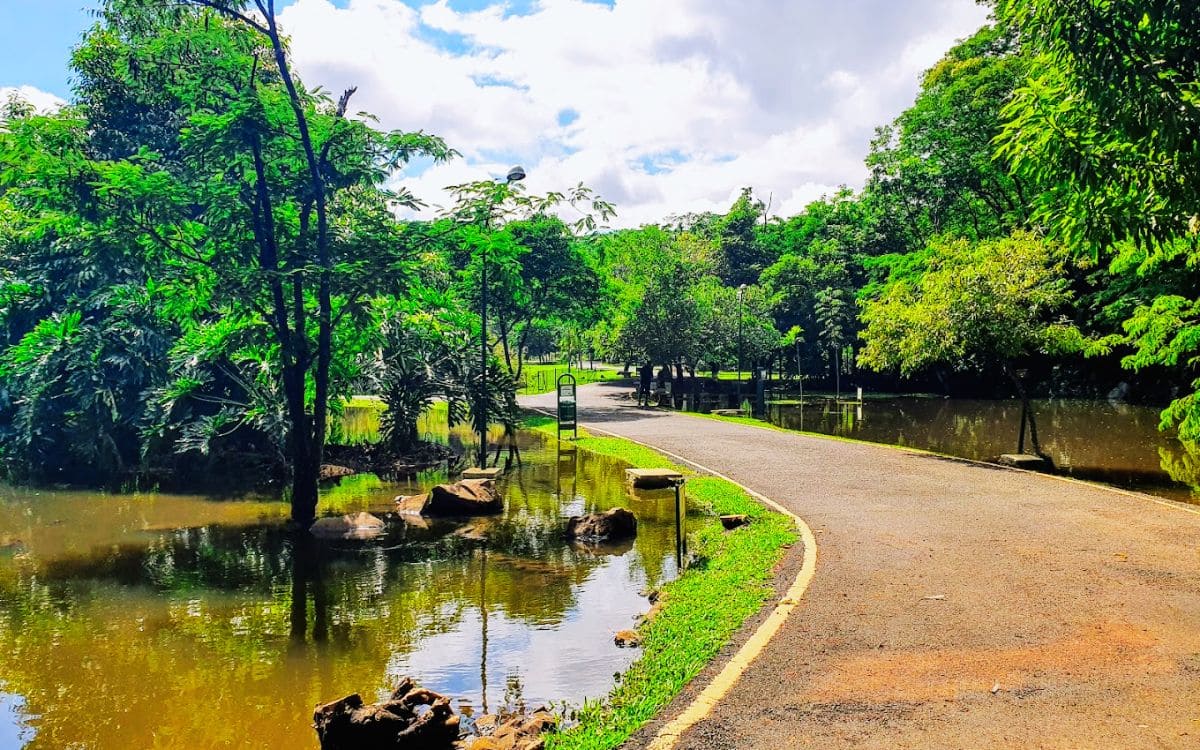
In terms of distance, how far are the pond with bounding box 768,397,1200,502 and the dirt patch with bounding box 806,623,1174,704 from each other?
1032 centimetres

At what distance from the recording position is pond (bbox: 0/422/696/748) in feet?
22.1

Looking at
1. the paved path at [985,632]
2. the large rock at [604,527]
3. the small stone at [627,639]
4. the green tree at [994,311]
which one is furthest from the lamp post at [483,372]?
the small stone at [627,639]

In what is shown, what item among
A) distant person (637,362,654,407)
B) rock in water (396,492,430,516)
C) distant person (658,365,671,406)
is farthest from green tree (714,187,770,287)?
rock in water (396,492,430,516)

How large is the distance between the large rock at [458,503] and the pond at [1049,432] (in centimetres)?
1267

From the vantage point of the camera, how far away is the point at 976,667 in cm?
603

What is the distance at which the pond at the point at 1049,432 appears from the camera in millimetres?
17688

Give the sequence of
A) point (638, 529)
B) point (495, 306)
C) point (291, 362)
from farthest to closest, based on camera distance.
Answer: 1. point (495, 306)
2. point (291, 362)
3. point (638, 529)

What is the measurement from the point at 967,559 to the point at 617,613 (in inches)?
162

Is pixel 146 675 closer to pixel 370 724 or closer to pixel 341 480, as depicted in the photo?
pixel 370 724

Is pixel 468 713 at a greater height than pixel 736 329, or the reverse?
pixel 736 329

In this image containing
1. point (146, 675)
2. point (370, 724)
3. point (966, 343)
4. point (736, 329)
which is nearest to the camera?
point (370, 724)

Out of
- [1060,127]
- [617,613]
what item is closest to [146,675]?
[617,613]

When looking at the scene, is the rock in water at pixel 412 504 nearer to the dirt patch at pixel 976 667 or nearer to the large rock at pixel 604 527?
the large rock at pixel 604 527

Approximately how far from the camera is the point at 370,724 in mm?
5531
